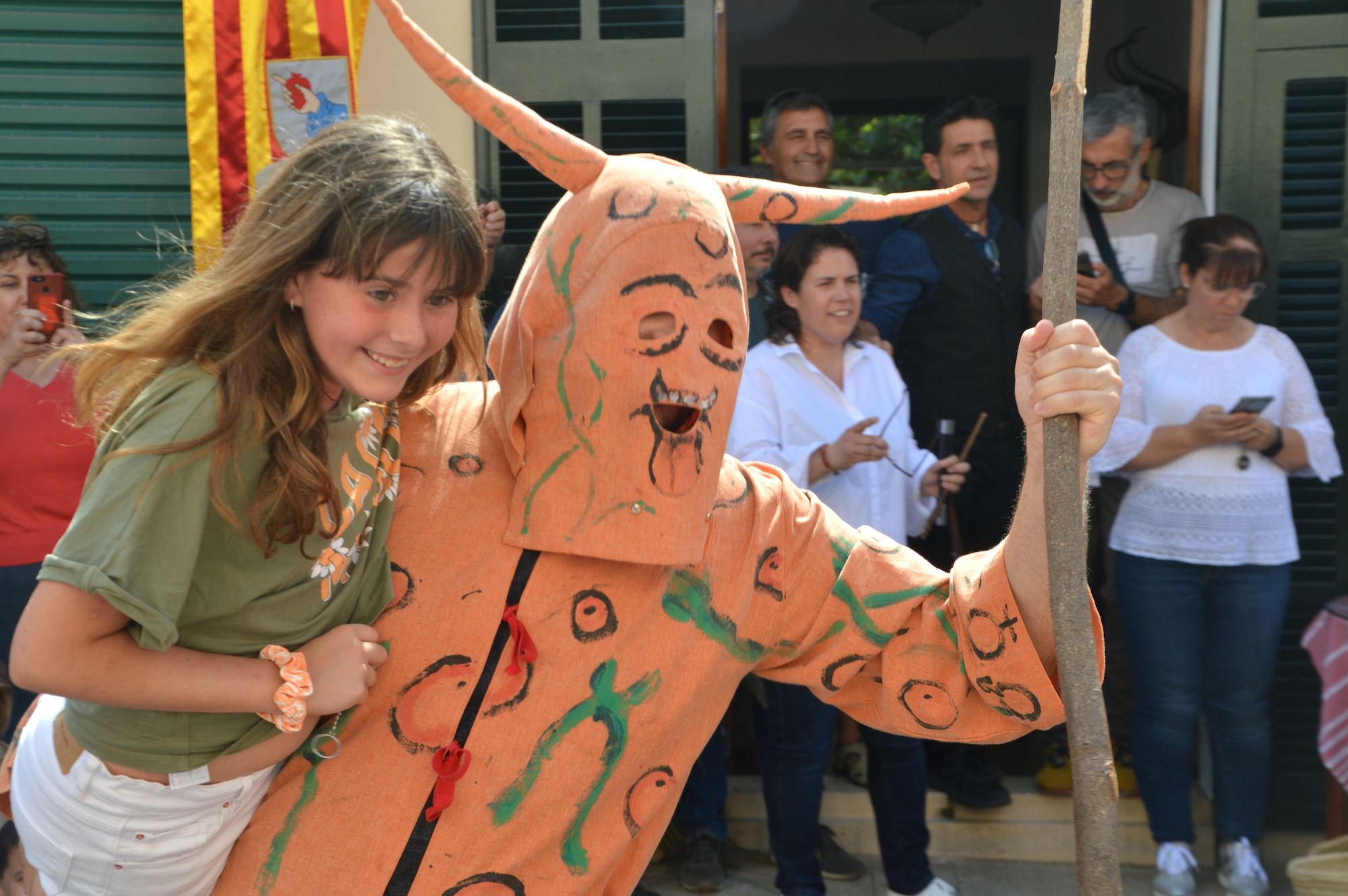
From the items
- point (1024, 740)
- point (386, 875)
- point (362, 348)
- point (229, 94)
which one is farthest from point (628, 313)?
point (1024, 740)

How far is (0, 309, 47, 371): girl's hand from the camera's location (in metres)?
3.71

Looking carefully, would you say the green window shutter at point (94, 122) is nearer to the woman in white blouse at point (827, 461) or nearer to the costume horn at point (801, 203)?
the woman in white blouse at point (827, 461)

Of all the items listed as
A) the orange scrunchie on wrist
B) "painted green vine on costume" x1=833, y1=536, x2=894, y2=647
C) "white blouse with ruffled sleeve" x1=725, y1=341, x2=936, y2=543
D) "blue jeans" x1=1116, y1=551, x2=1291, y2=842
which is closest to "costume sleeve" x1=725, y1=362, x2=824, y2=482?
"white blouse with ruffled sleeve" x1=725, y1=341, x2=936, y2=543

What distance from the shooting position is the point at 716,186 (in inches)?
77.1

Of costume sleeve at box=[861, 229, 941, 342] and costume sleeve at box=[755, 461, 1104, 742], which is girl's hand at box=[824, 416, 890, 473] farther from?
costume sleeve at box=[755, 461, 1104, 742]

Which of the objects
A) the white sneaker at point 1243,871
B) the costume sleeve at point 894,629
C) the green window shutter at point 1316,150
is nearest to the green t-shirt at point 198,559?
the costume sleeve at point 894,629

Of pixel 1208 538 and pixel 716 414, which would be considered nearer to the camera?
pixel 716 414

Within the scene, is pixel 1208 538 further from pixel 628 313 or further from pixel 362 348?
pixel 362 348

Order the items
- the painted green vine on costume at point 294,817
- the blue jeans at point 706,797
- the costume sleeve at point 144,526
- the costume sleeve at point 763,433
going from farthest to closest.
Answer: the blue jeans at point 706,797, the costume sleeve at point 763,433, the painted green vine on costume at point 294,817, the costume sleeve at point 144,526

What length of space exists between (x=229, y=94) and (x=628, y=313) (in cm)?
243

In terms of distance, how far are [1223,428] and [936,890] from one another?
1.46m

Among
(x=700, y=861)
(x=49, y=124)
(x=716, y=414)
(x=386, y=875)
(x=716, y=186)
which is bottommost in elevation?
(x=700, y=861)

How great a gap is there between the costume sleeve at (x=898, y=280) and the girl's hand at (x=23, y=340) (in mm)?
2285

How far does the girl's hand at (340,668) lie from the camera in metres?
1.73
